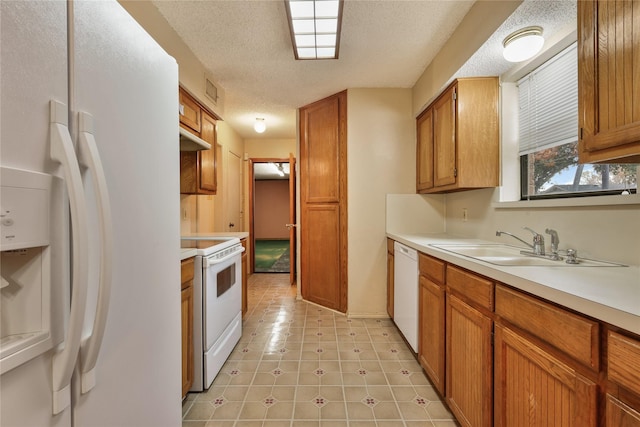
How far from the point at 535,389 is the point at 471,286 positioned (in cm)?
46

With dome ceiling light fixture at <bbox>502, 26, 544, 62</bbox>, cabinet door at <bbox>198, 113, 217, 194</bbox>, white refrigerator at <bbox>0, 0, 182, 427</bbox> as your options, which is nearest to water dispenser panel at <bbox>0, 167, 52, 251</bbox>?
white refrigerator at <bbox>0, 0, 182, 427</bbox>

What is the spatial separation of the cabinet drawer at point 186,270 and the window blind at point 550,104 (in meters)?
2.30

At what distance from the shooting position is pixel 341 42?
2.17 meters

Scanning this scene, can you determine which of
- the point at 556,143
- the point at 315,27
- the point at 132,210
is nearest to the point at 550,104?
the point at 556,143

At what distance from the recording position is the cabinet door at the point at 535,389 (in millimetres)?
774

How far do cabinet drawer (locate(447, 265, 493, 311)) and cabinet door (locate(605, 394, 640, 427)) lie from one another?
1.60ft

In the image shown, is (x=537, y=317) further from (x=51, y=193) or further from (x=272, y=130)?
(x=272, y=130)

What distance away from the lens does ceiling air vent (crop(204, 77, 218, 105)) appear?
2.56 meters

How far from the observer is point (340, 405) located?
166 cm

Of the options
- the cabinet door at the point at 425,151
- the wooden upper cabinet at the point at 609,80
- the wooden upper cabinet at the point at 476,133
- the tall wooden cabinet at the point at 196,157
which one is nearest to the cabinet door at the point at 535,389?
the wooden upper cabinet at the point at 609,80

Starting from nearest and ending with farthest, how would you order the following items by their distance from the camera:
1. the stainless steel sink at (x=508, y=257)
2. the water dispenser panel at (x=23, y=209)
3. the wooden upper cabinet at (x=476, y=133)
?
the water dispenser panel at (x=23, y=209), the stainless steel sink at (x=508, y=257), the wooden upper cabinet at (x=476, y=133)

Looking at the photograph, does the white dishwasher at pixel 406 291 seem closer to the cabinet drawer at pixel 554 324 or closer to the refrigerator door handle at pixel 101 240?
the cabinet drawer at pixel 554 324

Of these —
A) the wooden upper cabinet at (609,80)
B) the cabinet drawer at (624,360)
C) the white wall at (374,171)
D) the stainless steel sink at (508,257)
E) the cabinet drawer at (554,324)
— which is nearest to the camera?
the cabinet drawer at (624,360)

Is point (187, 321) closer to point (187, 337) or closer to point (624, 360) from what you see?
point (187, 337)
